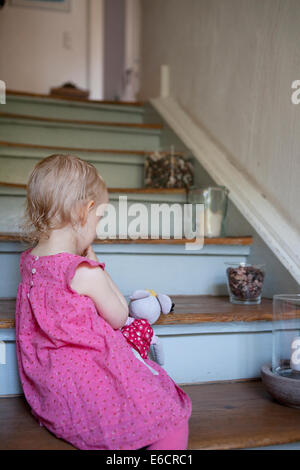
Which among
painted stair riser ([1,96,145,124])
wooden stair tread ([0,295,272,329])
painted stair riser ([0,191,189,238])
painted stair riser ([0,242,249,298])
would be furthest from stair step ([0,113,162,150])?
wooden stair tread ([0,295,272,329])

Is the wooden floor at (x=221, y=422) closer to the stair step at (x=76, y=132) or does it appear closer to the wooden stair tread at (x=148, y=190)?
the wooden stair tread at (x=148, y=190)

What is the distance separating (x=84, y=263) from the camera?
1009mm

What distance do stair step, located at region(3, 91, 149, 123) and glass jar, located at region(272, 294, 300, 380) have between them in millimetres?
1918

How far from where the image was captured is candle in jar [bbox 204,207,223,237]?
1.79 meters

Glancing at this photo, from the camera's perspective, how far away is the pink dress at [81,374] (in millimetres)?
906

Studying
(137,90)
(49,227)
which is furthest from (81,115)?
(49,227)

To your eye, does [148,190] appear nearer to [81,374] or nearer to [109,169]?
[109,169]

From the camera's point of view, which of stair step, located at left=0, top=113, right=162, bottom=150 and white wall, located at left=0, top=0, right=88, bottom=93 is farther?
white wall, located at left=0, top=0, right=88, bottom=93

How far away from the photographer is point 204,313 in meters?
1.27

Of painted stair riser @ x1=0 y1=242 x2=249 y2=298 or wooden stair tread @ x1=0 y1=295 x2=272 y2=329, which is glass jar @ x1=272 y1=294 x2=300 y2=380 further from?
painted stair riser @ x1=0 y1=242 x2=249 y2=298

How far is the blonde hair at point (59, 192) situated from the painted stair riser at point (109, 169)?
1148 millimetres

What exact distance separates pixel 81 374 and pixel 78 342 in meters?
0.07

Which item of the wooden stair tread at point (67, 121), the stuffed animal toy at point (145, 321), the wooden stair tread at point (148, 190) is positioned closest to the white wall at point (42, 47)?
the wooden stair tread at point (67, 121)
